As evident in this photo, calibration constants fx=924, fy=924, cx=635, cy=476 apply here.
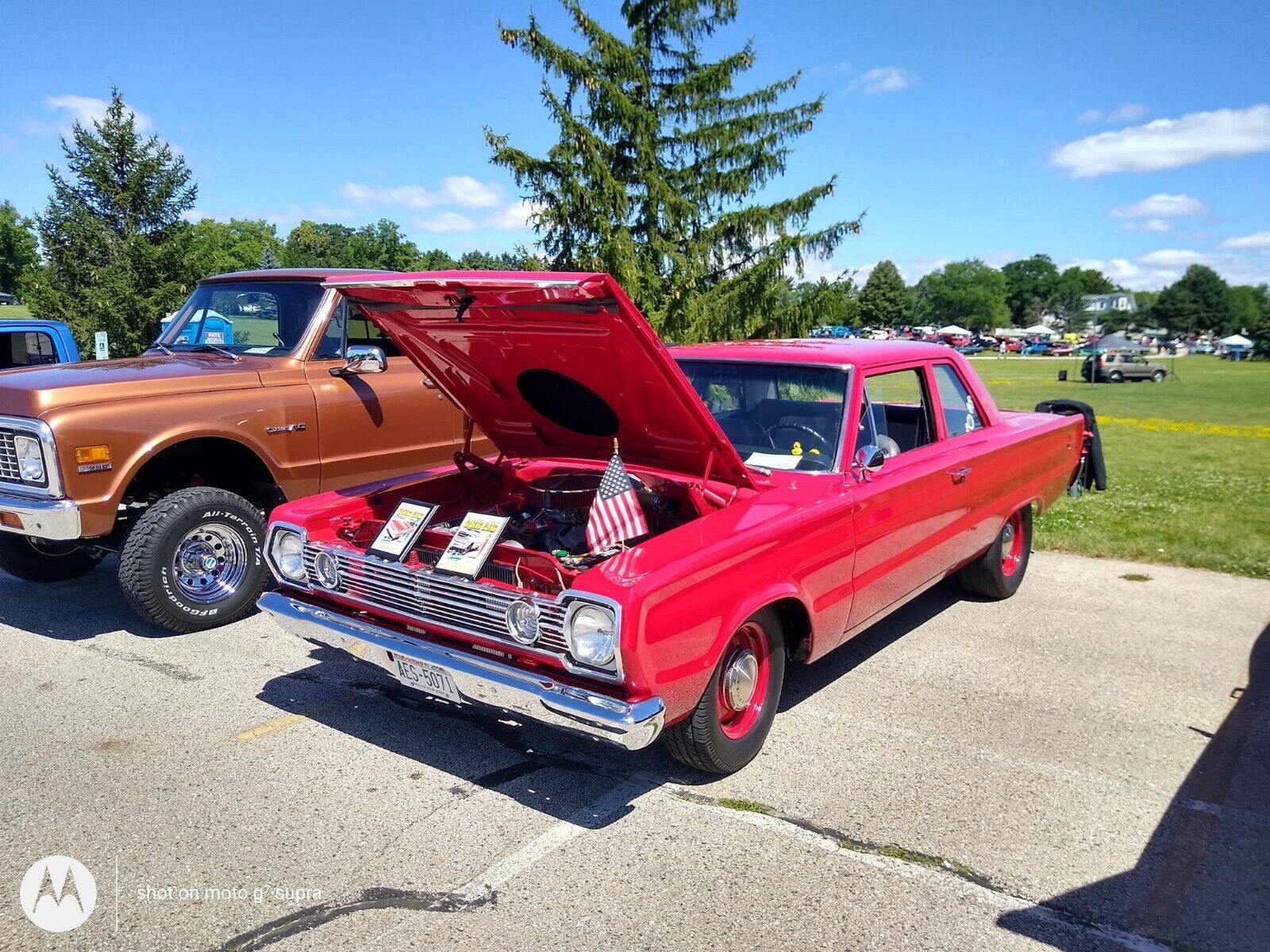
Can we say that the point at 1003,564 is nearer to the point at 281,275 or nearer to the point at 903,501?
the point at 903,501

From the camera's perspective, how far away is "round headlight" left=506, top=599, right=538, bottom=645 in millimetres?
3316

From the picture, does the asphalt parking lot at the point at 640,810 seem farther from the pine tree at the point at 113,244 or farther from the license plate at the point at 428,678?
the pine tree at the point at 113,244

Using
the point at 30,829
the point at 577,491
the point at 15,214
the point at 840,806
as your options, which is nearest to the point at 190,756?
the point at 30,829

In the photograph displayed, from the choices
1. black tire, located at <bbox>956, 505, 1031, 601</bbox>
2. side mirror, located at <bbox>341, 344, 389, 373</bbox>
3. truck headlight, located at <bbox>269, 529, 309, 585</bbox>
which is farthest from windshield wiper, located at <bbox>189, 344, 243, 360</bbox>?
black tire, located at <bbox>956, 505, 1031, 601</bbox>

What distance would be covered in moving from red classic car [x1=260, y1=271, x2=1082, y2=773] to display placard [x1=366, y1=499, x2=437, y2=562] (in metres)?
0.01

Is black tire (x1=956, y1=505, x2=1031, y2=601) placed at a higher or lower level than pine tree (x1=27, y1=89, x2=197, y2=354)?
lower

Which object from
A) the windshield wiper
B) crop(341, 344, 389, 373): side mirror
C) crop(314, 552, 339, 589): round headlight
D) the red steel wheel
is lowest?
the red steel wheel

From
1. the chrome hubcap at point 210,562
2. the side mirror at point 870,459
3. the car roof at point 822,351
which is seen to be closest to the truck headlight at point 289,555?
the chrome hubcap at point 210,562

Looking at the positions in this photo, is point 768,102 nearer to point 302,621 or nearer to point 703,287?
point 703,287

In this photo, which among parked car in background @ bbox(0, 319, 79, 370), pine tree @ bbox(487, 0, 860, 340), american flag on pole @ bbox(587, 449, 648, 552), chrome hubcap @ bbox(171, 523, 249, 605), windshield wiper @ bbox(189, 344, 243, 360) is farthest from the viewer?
pine tree @ bbox(487, 0, 860, 340)

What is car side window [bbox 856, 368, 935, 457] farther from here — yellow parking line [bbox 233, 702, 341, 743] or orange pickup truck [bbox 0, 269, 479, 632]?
yellow parking line [bbox 233, 702, 341, 743]

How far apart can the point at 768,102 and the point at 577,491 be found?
11833mm

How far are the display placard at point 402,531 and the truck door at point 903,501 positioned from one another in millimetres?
1890

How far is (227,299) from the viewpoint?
21.8ft
